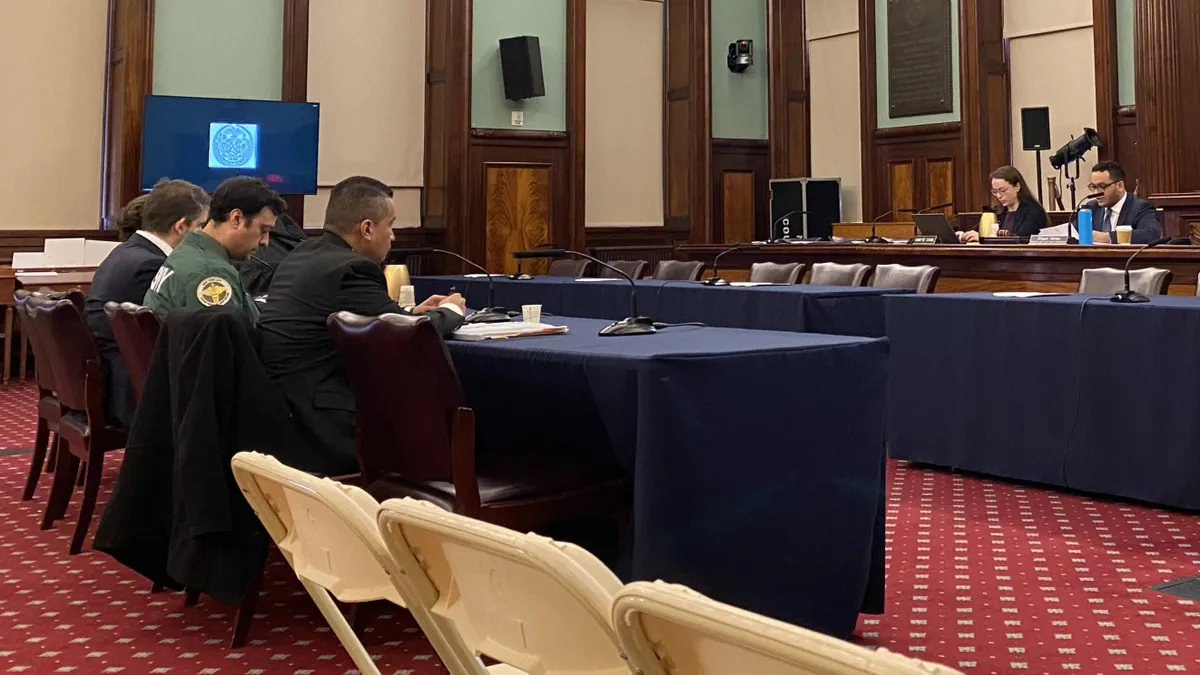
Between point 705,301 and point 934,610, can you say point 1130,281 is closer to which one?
point 705,301

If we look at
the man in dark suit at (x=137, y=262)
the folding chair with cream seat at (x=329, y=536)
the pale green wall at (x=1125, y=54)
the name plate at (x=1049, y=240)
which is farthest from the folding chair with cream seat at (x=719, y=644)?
the pale green wall at (x=1125, y=54)

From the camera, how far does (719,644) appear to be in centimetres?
90

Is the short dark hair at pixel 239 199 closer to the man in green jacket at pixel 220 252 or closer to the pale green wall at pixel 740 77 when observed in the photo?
the man in green jacket at pixel 220 252

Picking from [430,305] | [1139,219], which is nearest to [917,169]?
[1139,219]

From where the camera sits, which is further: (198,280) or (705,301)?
(705,301)

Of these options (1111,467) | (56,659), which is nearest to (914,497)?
(1111,467)

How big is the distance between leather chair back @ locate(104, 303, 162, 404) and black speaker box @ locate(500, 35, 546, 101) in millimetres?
6379

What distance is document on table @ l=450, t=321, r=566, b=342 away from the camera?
3.13m

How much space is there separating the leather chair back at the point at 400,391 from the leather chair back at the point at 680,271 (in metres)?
4.30

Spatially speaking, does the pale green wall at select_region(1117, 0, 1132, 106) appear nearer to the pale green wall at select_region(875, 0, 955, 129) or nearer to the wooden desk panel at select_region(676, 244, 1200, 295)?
the pale green wall at select_region(875, 0, 955, 129)

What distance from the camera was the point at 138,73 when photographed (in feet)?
27.7

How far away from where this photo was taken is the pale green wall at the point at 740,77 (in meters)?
11.6

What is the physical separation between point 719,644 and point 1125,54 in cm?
977

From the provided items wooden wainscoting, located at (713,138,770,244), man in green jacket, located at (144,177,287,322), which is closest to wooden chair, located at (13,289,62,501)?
man in green jacket, located at (144,177,287,322)
